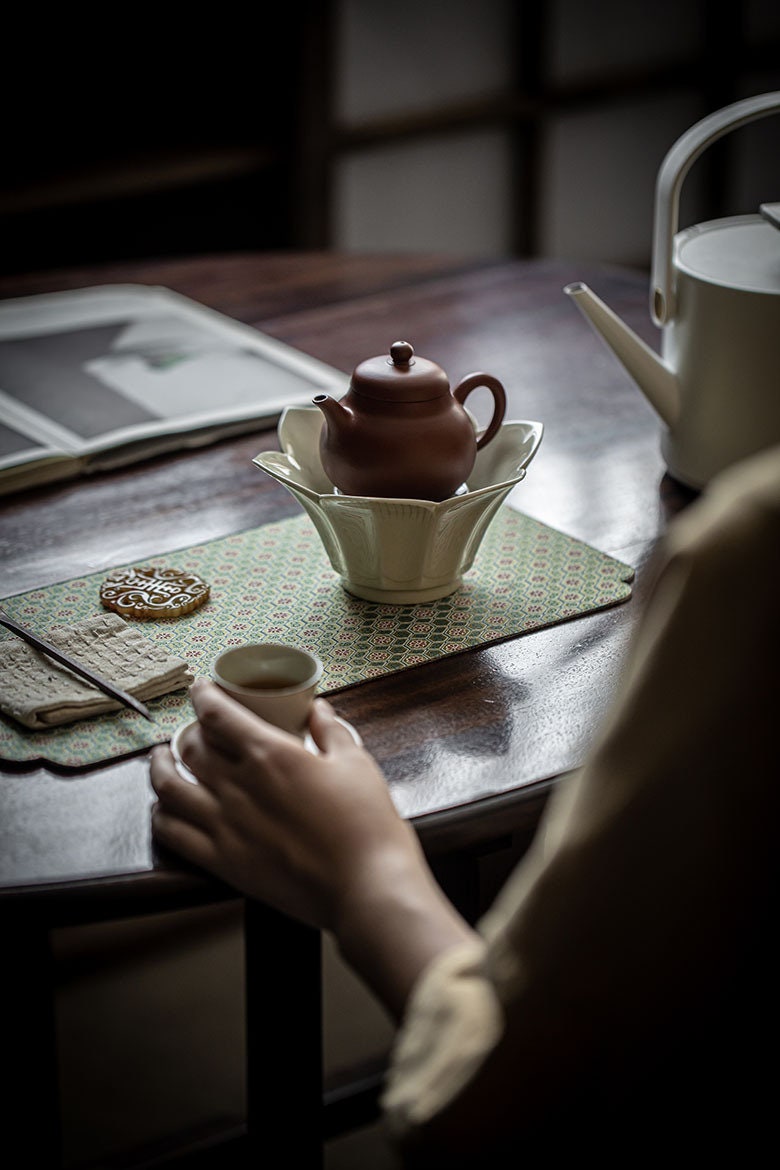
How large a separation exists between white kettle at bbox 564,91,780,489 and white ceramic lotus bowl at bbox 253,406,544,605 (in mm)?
183

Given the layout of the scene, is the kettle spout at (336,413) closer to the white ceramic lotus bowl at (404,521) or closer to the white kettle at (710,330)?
the white ceramic lotus bowl at (404,521)

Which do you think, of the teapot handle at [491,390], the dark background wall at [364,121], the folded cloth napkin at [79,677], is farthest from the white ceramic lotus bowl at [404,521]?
the dark background wall at [364,121]

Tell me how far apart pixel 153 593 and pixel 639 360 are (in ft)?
1.63

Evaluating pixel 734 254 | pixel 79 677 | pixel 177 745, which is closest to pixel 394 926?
pixel 177 745

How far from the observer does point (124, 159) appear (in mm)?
2693

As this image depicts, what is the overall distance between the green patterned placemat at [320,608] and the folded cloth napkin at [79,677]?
10 millimetres

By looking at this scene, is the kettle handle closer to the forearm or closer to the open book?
the open book

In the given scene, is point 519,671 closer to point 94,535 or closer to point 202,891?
point 202,891

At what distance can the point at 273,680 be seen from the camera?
80 cm

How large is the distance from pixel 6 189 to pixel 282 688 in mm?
2023

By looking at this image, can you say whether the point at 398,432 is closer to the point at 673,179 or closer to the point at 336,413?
the point at 336,413

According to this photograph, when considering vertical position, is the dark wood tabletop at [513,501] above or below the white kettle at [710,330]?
below

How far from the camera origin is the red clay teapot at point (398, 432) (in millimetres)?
943

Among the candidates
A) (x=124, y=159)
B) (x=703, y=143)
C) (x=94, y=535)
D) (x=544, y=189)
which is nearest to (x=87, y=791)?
(x=94, y=535)
